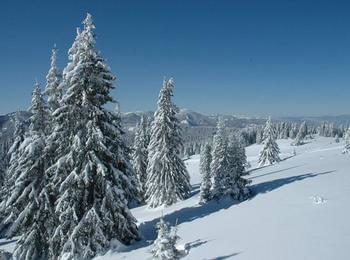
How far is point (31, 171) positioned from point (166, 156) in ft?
63.6

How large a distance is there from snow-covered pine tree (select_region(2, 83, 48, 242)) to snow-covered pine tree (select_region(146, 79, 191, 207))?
18272 mm

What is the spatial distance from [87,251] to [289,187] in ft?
54.0

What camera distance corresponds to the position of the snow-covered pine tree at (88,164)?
17.6m

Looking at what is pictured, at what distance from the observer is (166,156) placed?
130ft

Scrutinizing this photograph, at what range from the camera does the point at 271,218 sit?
1814cm

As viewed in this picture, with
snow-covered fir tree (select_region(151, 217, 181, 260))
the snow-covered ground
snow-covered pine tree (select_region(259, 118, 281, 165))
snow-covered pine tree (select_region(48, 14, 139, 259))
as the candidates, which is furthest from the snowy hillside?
snow-covered pine tree (select_region(259, 118, 281, 165))

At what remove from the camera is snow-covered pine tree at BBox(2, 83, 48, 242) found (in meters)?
22.0

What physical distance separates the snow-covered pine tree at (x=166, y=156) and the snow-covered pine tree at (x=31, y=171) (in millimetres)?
18272

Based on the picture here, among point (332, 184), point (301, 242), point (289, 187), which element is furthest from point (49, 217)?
point (332, 184)

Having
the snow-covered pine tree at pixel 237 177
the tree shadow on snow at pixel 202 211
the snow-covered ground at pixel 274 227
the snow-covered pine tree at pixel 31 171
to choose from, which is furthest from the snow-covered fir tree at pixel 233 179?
the snow-covered pine tree at pixel 31 171

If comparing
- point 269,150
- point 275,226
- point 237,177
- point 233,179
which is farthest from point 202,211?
point 269,150

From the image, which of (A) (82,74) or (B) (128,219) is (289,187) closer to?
(B) (128,219)

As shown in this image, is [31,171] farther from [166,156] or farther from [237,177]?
[166,156]

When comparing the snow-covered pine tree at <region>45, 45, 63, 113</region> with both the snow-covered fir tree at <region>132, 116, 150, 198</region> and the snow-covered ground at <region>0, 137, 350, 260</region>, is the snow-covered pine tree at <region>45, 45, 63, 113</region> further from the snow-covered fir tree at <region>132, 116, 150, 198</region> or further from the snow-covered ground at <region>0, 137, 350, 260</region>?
the snow-covered fir tree at <region>132, 116, 150, 198</region>
